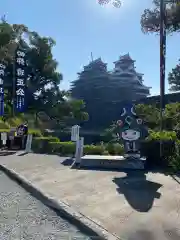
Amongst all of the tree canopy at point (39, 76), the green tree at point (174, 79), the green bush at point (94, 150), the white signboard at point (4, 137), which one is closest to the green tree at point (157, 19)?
the green bush at point (94, 150)

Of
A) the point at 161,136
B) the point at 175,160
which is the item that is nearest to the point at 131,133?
the point at 161,136

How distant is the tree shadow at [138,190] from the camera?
16.3ft

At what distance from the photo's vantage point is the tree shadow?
16.3 feet

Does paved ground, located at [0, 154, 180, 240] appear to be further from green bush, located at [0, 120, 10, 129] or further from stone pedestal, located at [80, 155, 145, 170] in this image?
green bush, located at [0, 120, 10, 129]

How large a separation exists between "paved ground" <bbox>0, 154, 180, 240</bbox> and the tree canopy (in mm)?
20438

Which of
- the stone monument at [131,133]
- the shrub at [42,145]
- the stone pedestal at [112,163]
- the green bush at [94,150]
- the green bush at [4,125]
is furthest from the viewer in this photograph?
the green bush at [4,125]

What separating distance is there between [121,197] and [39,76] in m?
27.0

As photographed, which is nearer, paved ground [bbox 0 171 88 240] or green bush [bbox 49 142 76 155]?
paved ground [bbox 0 171 88 240]

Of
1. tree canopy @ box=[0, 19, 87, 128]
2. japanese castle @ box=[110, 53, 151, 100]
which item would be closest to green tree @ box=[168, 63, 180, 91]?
japanese castle @ box=[110, 53, 151, 100]

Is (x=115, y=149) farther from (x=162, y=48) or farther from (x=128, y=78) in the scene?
(x=128, y=78)

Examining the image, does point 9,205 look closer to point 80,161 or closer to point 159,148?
point 80,161

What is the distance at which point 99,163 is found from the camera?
8867mm

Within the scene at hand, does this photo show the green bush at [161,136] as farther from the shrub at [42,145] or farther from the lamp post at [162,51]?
the shrub at [42,145]

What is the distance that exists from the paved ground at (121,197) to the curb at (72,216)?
130 mm
